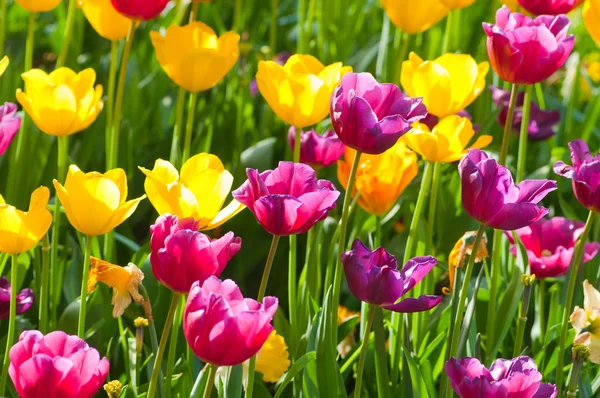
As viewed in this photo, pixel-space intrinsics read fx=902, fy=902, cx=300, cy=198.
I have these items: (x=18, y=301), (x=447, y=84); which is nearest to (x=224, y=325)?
(x=18, y=301)

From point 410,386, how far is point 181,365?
0.29 metres

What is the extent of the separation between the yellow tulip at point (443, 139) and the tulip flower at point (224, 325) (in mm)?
564

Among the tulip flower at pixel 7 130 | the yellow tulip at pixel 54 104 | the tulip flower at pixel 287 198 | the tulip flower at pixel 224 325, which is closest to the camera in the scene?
the tulip flower at pixel 224 325

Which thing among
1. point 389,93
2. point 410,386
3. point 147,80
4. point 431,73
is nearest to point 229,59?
point 431,73

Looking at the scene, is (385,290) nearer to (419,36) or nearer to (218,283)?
(218,283)

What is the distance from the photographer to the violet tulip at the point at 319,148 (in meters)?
1.43

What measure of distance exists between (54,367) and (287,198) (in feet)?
0.86

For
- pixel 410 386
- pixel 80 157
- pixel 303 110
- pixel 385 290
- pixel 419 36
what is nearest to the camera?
pixel 385 290

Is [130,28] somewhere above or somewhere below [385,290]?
above

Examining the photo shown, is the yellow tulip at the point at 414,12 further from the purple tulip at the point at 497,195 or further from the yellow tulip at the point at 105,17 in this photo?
the purple tulip at the point at 497,195

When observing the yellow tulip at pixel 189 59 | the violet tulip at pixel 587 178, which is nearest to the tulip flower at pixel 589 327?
the violet tulip at pixel 587 178

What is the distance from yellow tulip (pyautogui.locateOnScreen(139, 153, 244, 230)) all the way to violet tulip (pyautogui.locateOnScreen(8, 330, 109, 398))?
0.20 metres

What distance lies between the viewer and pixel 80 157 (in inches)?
73.5

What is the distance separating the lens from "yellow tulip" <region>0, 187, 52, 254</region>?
3.06 feet
